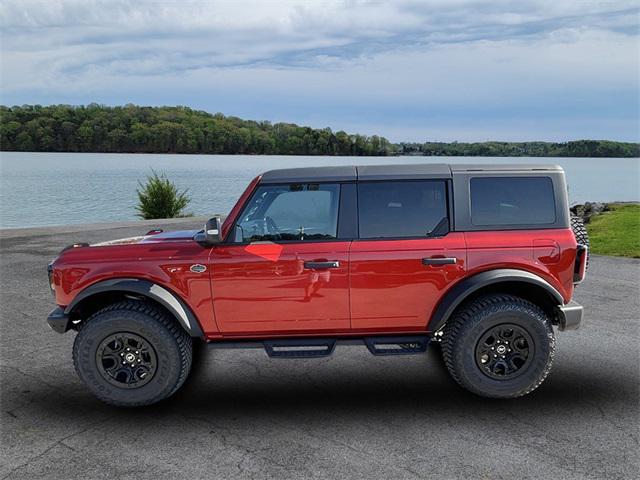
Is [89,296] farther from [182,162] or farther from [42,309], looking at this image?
[182,162]

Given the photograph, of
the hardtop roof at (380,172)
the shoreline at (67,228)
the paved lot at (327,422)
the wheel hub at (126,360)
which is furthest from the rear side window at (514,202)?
the shoreline at (67,228)

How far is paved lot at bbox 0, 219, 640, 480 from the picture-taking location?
12.0ft

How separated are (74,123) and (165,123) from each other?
29.9 feet

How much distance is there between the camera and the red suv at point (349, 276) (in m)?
4.66

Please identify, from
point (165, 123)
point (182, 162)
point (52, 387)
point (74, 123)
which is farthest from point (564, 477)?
point (182, 162)

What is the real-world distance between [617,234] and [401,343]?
11.7 metres

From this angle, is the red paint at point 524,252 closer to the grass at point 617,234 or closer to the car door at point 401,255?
the car door at point 401,255

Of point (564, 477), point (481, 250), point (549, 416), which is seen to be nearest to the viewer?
point (564, 477)

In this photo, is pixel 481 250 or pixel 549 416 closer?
pixel 549 416

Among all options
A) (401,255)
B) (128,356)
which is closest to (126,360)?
(128,356)

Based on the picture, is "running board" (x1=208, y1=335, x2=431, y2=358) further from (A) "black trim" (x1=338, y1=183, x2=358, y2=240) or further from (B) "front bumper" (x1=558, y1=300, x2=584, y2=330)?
(B) "front bumper" (x1=558, y1=300, x2=584, y2=330)

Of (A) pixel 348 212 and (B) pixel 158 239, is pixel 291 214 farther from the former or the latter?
(B) pixel 158 239

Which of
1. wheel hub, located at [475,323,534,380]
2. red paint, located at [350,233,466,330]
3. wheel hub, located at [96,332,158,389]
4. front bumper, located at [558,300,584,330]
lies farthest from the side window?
front bumper, located at [558,300,584,330]

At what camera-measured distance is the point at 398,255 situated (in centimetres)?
466
